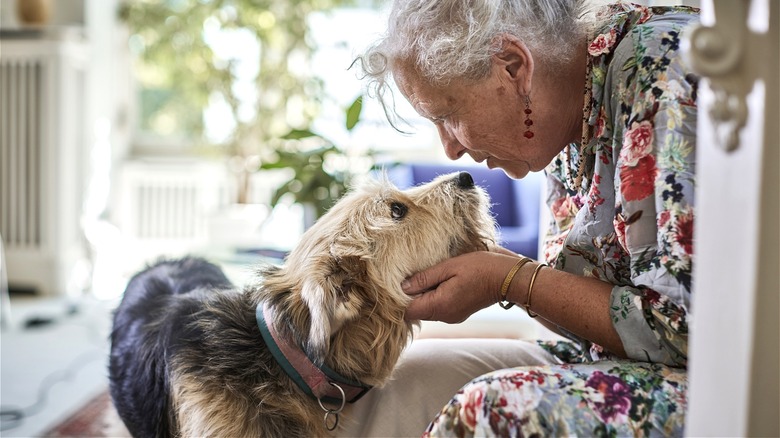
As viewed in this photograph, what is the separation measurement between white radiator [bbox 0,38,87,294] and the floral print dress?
4.80m

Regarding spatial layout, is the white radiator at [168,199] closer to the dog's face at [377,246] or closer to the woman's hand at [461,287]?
the dog's face at [377,246]

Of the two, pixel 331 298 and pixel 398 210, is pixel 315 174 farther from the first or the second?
pixel 331 298

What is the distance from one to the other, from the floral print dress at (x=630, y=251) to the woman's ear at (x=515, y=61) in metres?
0.11

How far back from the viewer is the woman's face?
1372 millimetres

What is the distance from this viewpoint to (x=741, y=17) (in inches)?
25.9

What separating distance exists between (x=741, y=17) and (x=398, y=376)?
3.35 feet

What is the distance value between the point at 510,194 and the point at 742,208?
4095 mm

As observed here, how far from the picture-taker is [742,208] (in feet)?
2.18

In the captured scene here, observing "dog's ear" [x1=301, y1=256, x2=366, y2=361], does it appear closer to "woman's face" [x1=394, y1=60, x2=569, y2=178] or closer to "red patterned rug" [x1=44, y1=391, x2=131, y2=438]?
"woman's face" [x1=394, y1=60, x2=569, y2=178]

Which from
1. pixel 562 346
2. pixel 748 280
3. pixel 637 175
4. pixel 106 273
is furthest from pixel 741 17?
pixel 106 273

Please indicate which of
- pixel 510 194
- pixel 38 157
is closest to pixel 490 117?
pixel 510 194

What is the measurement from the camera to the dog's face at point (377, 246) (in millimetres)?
1308

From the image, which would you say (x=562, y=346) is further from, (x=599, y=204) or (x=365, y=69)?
(x=365, y=69)

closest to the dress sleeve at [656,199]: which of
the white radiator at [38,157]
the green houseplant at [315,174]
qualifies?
the green houseplant at [315,174]
